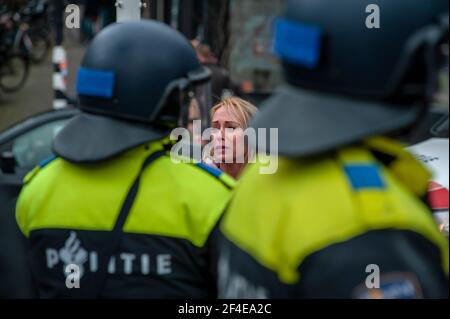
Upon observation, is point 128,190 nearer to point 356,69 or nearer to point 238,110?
point 356,69

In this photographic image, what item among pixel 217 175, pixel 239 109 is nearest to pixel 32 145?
pixel 239 109

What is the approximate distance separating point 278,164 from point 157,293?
1.82ft

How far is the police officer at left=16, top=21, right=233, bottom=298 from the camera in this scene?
2.12 meters

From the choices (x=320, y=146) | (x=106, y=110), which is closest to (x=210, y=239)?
(x=106, y=110)

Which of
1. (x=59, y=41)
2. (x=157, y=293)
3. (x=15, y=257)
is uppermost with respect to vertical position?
(x=157, y=293)

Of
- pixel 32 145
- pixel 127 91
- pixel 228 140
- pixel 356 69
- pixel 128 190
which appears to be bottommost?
pixel 32 145

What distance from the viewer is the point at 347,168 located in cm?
159

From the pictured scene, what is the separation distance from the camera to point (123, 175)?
2.16 m

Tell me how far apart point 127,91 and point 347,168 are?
0.76 m

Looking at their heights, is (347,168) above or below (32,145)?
above

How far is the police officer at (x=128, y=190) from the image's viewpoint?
6.95 feet

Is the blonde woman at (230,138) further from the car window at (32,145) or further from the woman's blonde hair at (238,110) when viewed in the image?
the car window at (32,145)

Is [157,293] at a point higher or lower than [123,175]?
lower
